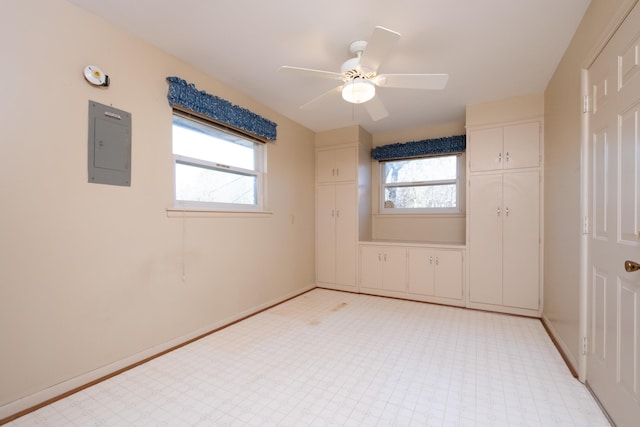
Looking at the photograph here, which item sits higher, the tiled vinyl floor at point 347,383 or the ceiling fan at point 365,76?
the ceiling fan at point 365,76

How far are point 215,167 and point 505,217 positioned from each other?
324 centimetres

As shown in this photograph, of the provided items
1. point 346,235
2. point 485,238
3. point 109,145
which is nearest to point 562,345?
point 485,238

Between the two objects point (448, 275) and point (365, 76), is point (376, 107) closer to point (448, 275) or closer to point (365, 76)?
point (365, 76)

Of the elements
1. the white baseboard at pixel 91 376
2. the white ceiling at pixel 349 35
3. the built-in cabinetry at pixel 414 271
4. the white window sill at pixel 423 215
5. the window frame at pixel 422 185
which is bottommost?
the white baseboard at pixel 91 376

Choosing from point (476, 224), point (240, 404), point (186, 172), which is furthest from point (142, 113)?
point (476, 224)

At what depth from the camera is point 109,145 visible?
6.29ft

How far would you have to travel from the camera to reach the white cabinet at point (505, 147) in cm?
302

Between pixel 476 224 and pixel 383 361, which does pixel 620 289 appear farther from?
pixel 476 224

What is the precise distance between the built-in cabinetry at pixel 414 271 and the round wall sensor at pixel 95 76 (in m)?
3.27

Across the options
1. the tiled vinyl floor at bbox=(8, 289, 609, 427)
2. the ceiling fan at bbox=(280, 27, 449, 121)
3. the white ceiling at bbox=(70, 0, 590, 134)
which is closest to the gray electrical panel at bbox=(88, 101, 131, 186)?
the white ceiling at bbox=(70, 0, 590, 134)

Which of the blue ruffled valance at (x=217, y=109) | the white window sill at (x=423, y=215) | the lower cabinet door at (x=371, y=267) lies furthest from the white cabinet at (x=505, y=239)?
the blue ruffled valance at (x=217, y=109)

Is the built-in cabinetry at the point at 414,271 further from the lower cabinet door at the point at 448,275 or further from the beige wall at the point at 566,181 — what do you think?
the beige wall at the point at 566,181

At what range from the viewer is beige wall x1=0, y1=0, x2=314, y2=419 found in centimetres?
153

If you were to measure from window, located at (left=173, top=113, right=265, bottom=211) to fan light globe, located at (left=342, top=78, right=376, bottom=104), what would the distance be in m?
1.47
